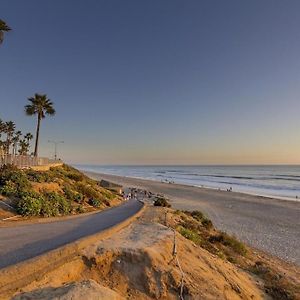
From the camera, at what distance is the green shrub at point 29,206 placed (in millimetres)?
17062

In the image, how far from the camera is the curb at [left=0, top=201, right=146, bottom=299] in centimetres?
687

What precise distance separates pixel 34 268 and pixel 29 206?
408 inches

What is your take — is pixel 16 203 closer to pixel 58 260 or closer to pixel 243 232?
pixel 58 260

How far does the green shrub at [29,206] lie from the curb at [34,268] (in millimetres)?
8323

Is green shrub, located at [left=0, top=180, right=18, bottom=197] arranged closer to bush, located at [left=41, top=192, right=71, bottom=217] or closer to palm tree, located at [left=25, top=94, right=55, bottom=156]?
bush, located at [left=41, top=192, right=71, bottom=217]

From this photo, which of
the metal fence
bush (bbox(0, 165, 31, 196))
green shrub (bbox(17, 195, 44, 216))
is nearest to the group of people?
the metal fence

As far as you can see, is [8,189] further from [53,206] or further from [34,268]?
[34,268]

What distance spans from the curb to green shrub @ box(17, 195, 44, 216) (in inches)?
328

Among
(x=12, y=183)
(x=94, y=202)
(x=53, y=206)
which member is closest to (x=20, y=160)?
(x=94, y=202)

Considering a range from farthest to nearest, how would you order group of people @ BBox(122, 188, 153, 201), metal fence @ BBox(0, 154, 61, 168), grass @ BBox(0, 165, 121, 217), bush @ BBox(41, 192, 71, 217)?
1. group of people @ BBox(122, 188, 153, 201)
2. metal fence @ BBox(0, 154, 61, 168)
3. bush @ BBox(41, 192, 71, 217)
4. grass @ BBox(0, 165, 121, 217)

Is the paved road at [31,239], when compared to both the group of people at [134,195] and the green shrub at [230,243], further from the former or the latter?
the group of people at [134,195]

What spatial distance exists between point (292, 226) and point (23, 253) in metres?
28.9

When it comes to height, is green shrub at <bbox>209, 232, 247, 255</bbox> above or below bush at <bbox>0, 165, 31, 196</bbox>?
below

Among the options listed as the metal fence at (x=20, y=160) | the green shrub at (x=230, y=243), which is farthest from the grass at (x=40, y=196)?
the green shrub at (x=230, y=243)
